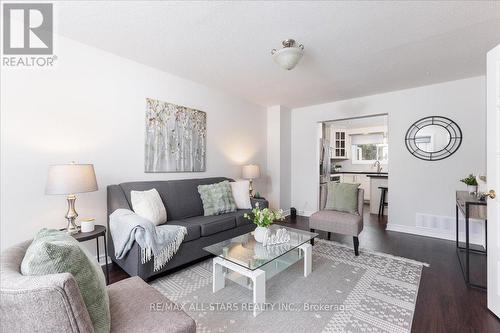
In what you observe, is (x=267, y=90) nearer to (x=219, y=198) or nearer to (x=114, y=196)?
(x=219, y=198)

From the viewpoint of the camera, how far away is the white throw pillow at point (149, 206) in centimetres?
243

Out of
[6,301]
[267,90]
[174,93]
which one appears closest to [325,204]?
[267,90]

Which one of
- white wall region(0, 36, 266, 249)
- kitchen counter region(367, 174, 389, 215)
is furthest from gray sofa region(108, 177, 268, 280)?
kitchen counter region(367, 174, 389, 215)

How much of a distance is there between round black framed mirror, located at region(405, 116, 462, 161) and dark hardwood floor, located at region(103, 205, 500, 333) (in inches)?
53.3

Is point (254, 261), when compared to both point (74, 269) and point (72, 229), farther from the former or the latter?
point (72, 229)

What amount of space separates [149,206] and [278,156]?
3.02 metres

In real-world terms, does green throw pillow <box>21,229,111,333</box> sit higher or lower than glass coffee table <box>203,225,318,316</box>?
higher

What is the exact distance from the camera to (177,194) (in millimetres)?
2996

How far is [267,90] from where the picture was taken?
3.92m

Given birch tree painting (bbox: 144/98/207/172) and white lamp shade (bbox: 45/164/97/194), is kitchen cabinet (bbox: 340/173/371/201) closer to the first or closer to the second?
birch tree painting (bbox: 144/98/207/172)

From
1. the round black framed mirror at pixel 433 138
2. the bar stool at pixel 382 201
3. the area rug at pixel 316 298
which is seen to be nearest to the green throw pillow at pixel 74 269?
the area rug at pixel 316 298

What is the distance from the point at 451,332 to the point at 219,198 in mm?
2519

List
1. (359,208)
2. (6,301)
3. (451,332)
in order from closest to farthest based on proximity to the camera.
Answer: (6,301), (451,332), (359,208)

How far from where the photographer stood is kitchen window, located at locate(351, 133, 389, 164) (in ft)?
22.7
